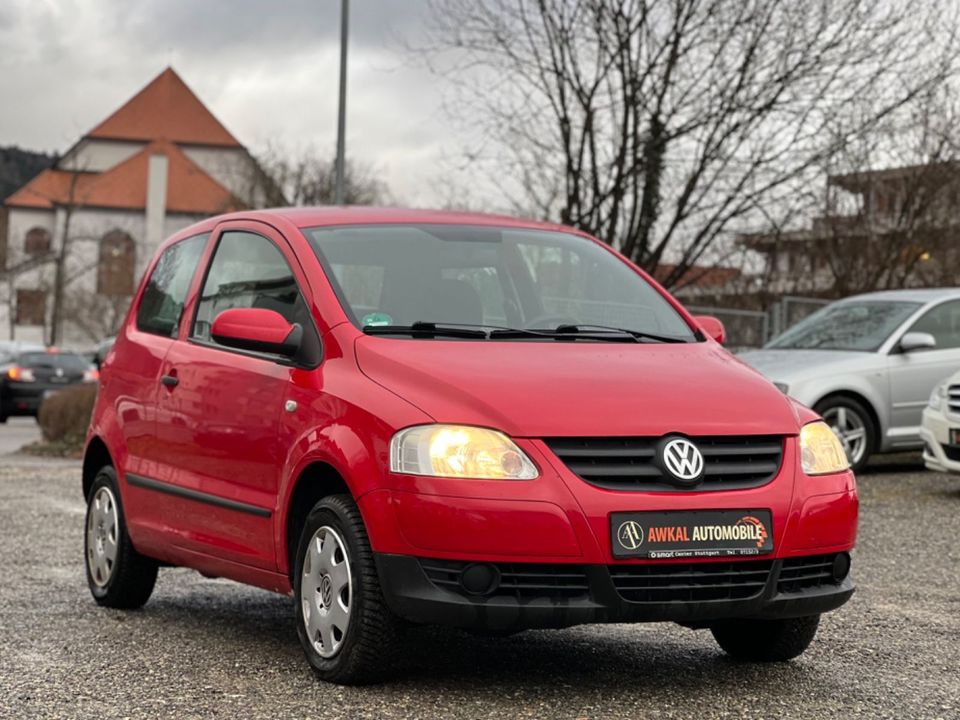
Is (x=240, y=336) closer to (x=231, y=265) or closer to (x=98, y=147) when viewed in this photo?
(x=231, y=265)

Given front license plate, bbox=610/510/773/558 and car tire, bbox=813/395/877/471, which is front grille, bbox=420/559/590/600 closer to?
front license plate, bbox=610/510/773/558

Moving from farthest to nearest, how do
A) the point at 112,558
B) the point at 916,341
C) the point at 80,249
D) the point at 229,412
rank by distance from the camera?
the point at 80,249 → the point at 916,341 → the point at 112,558 → the point at 229,412

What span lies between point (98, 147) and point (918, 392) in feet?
283

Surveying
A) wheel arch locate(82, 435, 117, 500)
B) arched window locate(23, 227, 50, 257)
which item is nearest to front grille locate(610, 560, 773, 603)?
wheel arch locate(82, 435, 117, 500)

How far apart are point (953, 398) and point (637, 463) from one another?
327 inches

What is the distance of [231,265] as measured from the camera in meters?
6.98

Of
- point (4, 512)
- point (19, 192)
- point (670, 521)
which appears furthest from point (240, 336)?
point (19, 192)

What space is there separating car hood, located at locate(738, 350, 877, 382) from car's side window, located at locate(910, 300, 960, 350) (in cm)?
69

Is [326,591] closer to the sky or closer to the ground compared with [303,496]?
closer to the ground

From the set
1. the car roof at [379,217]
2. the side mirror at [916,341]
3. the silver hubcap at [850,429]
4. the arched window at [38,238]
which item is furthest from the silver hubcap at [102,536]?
the arched window at [38,238]

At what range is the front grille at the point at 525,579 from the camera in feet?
16.5

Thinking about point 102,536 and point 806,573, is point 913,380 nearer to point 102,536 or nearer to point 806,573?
point 102,536

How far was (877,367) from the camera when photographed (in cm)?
1454

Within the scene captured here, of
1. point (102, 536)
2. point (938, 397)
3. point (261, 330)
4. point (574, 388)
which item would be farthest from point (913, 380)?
point (574, 388)
